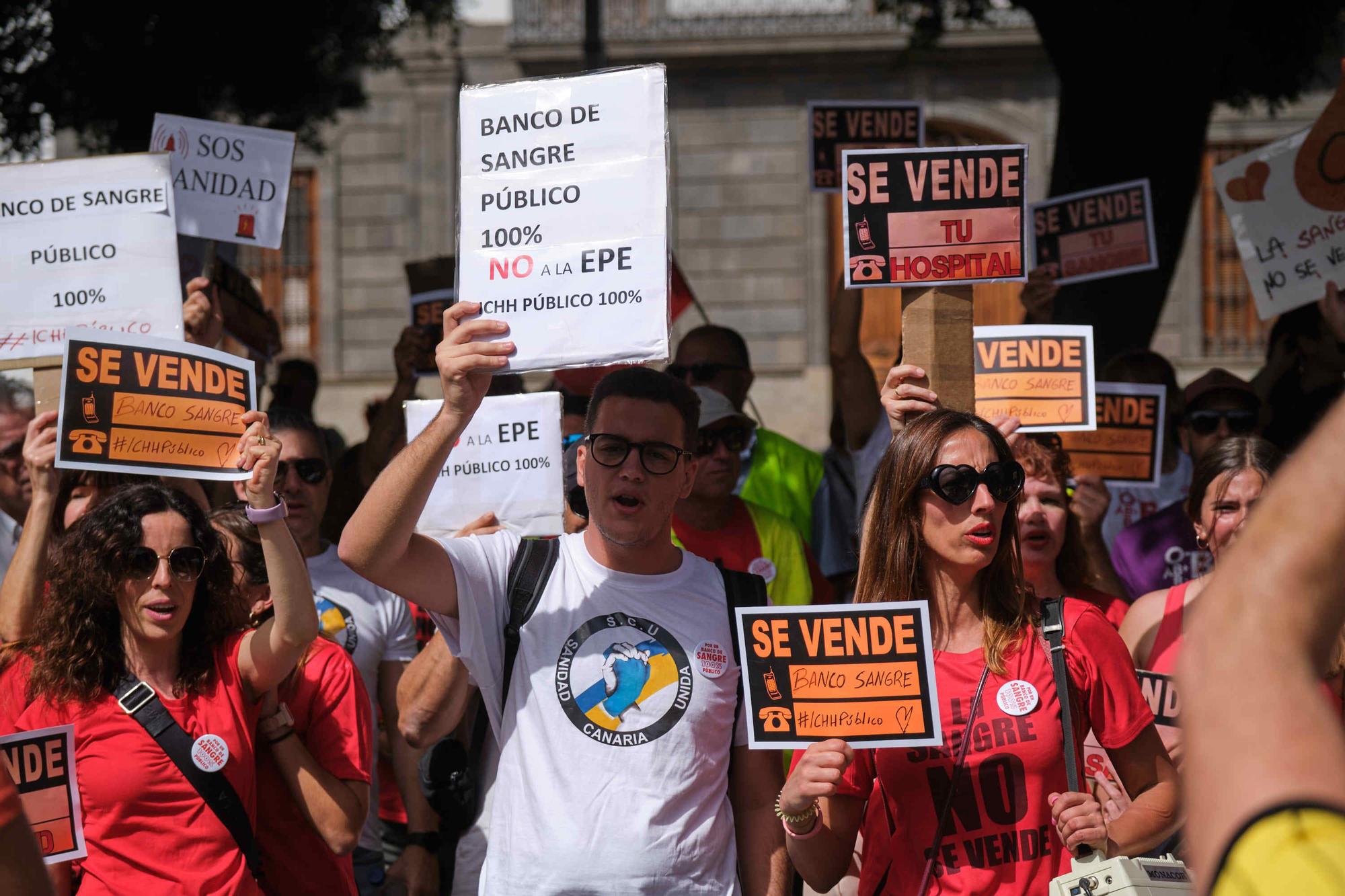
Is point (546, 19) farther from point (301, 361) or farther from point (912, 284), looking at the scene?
point (912, 284)

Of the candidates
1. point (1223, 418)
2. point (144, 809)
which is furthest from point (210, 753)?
point (1223, 418)

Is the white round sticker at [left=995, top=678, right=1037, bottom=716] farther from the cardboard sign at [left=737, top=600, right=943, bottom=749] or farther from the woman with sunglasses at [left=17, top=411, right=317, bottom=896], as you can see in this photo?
the woman with sunglasses at [left=17, top=411, right=317, bottom=896]

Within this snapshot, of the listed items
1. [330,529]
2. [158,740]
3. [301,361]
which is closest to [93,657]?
[158,740]

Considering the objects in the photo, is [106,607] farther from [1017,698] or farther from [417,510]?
[1017,698]

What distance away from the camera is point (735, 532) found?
4629 millimetres

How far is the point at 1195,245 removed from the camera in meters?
17.2

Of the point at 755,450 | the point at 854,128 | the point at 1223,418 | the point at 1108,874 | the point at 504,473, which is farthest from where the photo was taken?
the point at 854,128

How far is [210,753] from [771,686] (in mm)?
1314

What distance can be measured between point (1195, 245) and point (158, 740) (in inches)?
631

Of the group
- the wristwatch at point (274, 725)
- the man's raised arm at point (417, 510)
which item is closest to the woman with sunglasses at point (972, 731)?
the man's raised arm at point (417, 510)

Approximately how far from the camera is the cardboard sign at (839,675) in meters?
2.72

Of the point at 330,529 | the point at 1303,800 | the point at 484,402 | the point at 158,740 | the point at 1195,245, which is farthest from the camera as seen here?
the point at 1195,245

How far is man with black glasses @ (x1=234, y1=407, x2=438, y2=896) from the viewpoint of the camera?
4.50 m

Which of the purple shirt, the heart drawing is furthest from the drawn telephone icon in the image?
the heart drawing
